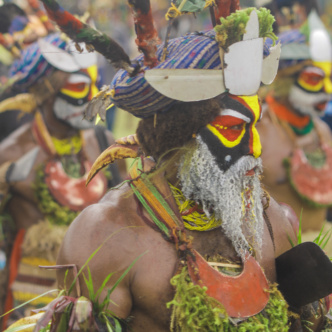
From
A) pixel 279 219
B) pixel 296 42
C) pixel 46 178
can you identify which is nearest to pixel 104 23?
pixel 296 42

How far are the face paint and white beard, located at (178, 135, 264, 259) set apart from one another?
0.03 meters

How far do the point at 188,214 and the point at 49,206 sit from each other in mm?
2311

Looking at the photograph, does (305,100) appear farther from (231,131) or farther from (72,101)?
(231,131)

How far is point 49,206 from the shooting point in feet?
15.1

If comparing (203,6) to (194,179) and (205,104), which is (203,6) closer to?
(205,104)

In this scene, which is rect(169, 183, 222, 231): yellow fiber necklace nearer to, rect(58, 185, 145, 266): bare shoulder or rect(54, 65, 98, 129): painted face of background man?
rect(58, 185, 145, 266): bare shoulder

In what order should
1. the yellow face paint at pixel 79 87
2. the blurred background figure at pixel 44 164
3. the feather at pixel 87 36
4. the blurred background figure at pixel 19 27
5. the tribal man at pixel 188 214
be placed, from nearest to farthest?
the feather at pixel 87 36 < the tribal man at pixel 188 214 < the blurred background figure at pixel 44 164 < the yellow face paint at pixel 79 87 < the blurred background figure at pixel 19 27

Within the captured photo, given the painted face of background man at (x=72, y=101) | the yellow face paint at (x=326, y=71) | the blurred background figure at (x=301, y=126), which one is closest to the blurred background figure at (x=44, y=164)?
the painted face of background man at (x=72, y=101)

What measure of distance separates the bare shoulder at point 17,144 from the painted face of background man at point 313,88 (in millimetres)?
2649

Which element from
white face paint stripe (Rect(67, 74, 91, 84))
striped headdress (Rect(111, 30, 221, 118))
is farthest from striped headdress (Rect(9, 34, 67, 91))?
striped headdress (Rect(111, 30, 221, 118))

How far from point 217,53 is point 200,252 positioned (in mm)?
801

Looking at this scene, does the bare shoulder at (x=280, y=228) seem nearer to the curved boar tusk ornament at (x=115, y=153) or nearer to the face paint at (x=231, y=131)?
the face paint at (x=231, y=131)

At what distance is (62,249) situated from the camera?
241cm

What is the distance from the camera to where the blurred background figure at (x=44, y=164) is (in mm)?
4578
